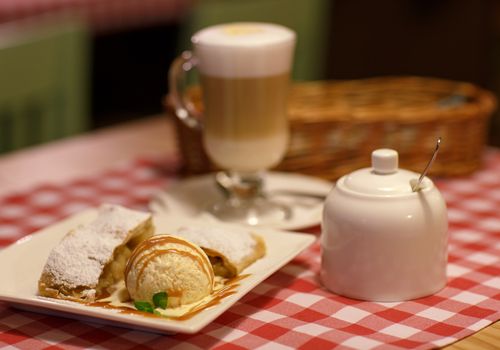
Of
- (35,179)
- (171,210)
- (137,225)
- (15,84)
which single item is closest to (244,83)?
(171,210)

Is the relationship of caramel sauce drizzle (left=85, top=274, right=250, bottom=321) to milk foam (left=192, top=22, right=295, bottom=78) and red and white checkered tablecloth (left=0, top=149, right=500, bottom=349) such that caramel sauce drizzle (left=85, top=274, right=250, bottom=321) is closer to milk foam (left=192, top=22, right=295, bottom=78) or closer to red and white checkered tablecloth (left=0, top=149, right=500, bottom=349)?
red and white checkered tablecloth (left=0, top=149, right=500, bottom=349)

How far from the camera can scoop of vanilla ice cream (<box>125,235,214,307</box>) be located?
0.88 metres

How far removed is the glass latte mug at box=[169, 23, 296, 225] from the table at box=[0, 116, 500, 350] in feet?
0.41

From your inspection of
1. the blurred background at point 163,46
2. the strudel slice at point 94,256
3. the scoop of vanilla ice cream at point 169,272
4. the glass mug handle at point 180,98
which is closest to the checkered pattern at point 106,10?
the blurred background at point 163,46

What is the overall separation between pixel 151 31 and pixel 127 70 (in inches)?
8.0

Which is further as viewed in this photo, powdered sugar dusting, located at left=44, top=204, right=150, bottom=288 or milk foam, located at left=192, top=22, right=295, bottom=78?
milk foam, located at left=192, top=22, right=295, bottom=78

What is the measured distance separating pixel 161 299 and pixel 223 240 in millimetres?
124

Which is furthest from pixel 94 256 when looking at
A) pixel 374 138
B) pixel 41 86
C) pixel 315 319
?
pixel 41 86

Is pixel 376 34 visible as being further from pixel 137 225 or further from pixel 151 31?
pixel 137 225

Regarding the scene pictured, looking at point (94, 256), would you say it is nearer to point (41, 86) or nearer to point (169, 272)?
point (169, 272)

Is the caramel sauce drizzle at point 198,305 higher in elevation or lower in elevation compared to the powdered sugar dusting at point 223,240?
lower

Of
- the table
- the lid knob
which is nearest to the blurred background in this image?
the table

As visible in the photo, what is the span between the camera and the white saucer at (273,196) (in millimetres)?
1213

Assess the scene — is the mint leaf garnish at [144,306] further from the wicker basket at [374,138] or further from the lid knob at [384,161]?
the wicker basket at [374,138]
